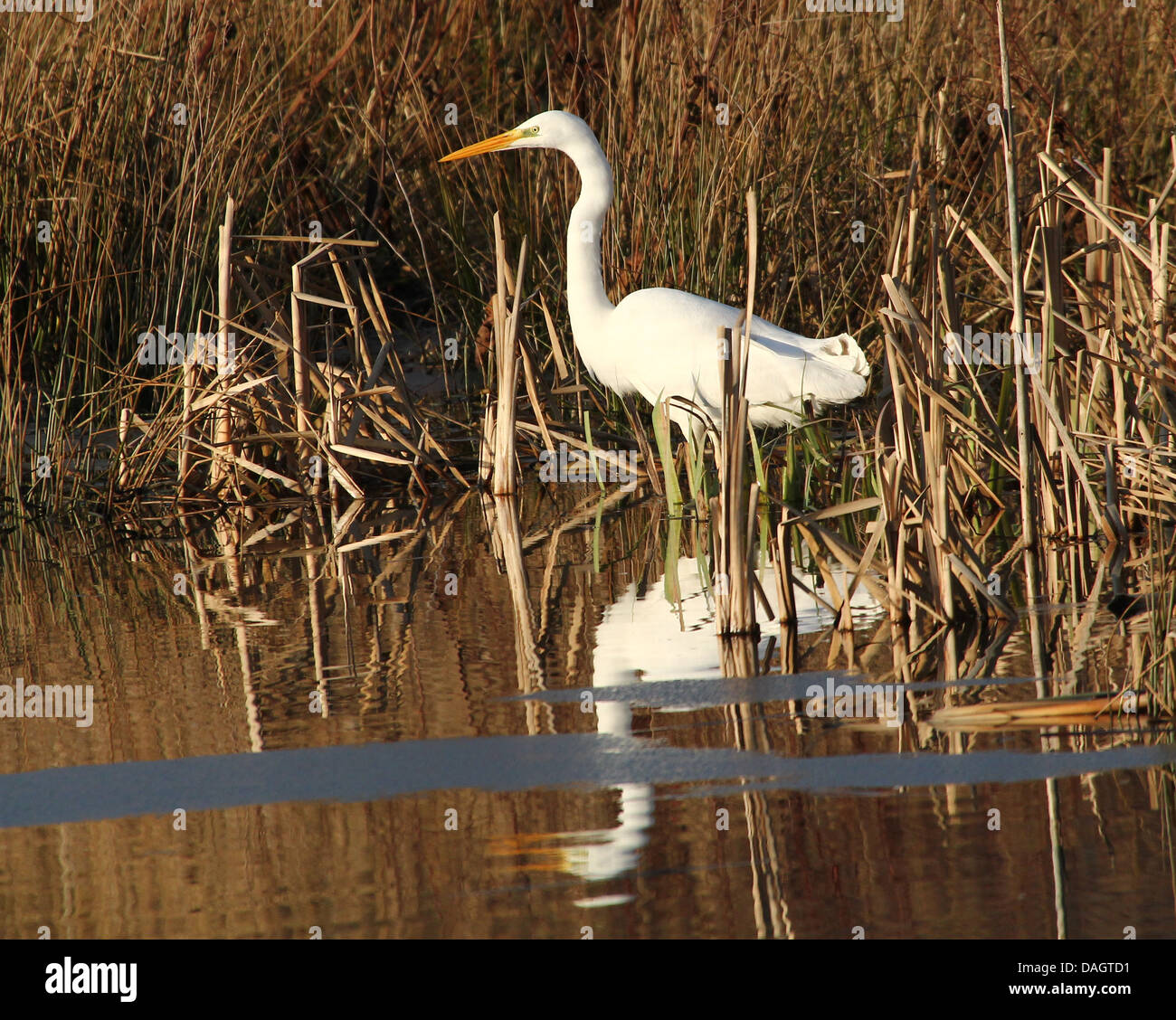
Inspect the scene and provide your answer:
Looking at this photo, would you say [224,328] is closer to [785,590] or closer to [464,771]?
[785,590]

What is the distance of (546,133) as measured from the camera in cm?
718

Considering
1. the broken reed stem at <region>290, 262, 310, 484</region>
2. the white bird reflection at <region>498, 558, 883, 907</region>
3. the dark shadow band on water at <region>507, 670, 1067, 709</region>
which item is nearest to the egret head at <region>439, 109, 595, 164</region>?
the broken reed stem at <region>290, 262, 310, 484</region>

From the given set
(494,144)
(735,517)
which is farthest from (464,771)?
(494,144)

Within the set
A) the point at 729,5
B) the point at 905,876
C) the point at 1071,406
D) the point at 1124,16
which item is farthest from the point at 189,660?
the point at 1124,16

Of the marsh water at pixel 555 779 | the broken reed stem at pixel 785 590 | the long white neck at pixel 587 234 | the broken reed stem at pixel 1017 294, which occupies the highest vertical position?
the long white neck at pixel 587 234

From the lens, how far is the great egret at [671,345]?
21.1ft

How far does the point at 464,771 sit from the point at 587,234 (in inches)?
161

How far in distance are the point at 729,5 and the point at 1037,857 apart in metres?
A: 5.99

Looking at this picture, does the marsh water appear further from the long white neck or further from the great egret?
the long white neck

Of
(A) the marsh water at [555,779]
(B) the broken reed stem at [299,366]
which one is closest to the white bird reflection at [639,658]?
(A) the marsh water at [555,779]

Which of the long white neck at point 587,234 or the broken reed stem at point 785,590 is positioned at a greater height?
the long white neck at point 587,234

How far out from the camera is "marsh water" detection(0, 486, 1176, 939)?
2744mm

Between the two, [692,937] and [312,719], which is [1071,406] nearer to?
[312,719]

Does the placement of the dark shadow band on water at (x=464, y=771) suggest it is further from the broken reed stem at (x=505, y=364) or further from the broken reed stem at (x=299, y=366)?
the broken reed stem at (x=299, y=366)
